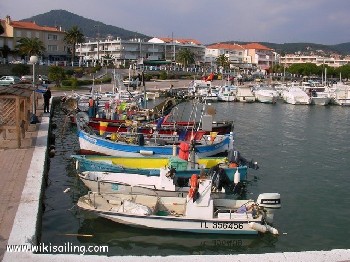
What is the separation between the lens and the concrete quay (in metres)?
7.29

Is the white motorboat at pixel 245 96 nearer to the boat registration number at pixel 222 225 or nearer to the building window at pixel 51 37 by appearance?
the building window at pixel 51 37

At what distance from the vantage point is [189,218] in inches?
512

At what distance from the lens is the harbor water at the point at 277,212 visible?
12914 mm

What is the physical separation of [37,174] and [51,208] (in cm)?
151

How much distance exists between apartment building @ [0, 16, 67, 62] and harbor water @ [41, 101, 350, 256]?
190ft

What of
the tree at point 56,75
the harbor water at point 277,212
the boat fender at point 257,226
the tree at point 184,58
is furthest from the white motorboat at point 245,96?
the boat fender at point 257,226

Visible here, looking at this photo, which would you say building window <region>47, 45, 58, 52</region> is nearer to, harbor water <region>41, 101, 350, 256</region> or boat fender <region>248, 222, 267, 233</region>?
harbor water <region>41, 101, 350, 256</region>

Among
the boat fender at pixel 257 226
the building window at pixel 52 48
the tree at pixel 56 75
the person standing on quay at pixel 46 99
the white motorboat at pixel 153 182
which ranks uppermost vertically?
the building window at pixel 52 48

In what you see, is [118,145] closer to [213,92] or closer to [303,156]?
[303,156]

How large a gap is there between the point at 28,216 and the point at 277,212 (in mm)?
8851

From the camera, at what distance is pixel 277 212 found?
1576 cm

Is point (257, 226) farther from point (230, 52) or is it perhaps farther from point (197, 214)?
point (230, 52)

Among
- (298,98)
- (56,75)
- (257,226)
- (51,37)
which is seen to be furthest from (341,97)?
(51,37)

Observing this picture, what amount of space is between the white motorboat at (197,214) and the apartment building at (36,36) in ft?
242
